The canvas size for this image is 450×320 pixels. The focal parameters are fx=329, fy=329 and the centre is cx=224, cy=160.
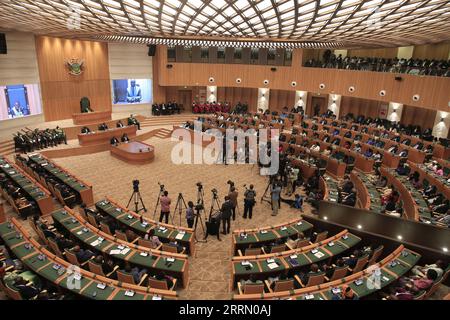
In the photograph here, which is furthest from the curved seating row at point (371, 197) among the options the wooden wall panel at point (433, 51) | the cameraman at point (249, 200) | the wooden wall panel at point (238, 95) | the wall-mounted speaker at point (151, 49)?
the wall-mounted speaker at point (151, 49)

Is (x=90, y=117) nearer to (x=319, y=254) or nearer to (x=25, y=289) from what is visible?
(x=25, y=289)

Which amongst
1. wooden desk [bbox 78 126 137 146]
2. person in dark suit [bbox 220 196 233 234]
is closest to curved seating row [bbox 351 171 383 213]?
person in dark suit [bbox 220 196 233 234]

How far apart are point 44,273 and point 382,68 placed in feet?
77.0

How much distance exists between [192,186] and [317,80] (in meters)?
16.6

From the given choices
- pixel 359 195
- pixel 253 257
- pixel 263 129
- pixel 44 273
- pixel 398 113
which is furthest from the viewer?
pixel 398 113

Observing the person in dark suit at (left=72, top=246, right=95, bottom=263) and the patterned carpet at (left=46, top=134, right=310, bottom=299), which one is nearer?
the person in dark suit at (left=72, top=246, right=95, bottom=263)

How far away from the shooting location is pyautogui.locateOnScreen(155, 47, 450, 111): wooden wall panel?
792 inches

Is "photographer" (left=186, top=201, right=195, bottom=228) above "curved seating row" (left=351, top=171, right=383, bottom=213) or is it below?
below

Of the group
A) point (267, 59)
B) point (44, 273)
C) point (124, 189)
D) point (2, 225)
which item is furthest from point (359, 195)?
point (267, 59)

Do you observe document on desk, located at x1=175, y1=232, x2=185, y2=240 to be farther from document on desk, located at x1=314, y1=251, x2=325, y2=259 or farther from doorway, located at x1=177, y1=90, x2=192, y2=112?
doorway, located at x1=177, y1=90, x2=192, y2=112

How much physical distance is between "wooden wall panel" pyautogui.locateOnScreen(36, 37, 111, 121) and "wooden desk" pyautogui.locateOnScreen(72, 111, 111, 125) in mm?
2105
